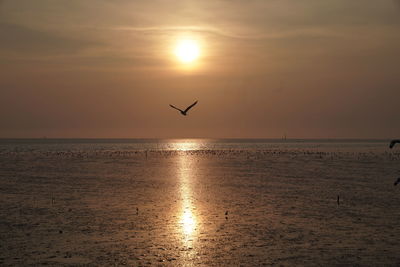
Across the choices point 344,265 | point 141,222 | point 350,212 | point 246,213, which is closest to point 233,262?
Answer: point 344,265

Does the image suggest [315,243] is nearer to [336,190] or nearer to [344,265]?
[344,265]

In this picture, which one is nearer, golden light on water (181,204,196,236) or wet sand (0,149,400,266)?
wet sand (0,149,400,266)

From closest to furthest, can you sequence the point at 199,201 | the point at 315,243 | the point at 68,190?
the point at 315,243, the point at 199,201, the point at 68,190

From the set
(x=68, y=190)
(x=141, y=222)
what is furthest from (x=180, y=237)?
(x=68, y=190)

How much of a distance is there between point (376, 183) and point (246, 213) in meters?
21.6

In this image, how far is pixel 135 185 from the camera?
4188 centimetres

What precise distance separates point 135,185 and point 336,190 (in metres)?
18.4

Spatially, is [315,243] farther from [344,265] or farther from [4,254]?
[4,254]

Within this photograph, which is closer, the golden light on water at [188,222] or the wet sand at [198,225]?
the wet sand at [198,225]

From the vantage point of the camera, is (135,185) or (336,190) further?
(135,185)

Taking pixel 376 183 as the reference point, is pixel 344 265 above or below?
below

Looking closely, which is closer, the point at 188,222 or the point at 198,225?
the point at 198,225

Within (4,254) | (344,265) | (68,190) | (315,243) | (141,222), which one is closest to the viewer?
(344,265)

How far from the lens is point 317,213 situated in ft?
86.3
